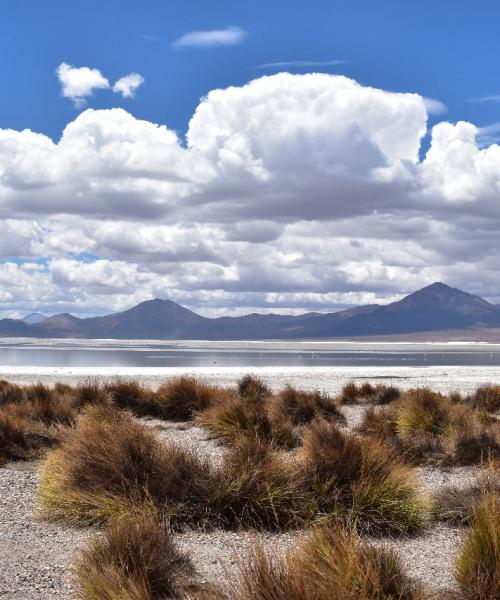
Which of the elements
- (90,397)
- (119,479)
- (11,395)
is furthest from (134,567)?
(11,395)

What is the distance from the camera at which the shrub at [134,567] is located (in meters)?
5.10

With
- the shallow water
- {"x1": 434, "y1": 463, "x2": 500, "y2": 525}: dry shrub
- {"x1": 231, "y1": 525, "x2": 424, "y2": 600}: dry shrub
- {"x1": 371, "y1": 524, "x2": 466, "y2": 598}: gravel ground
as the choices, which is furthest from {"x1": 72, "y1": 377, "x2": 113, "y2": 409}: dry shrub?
{"x1": 231, "y1": 525, "x2": 424, "y2": 600}: dry shrub

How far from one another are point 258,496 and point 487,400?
1334 centimetres

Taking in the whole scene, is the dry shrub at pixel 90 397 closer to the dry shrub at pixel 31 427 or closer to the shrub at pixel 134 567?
the dry shrub at pixel 31 427

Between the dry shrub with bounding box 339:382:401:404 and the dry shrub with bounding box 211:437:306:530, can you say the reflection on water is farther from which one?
the dry shrub with bounding box 211:437:306:530

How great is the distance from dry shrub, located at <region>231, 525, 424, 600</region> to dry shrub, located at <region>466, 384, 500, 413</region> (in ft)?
47.2

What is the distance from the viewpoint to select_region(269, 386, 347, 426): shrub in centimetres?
1599

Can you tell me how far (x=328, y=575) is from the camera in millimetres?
4871

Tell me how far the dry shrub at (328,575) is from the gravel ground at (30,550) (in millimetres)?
1908

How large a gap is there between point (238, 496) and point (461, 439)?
5410 mm

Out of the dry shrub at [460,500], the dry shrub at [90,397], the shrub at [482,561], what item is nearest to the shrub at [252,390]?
the dry shrub at [90,397]

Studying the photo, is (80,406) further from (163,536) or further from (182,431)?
(163,536)

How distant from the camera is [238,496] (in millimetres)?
8031

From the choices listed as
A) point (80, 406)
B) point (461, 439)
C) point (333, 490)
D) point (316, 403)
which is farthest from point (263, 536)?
point (80, 406)
